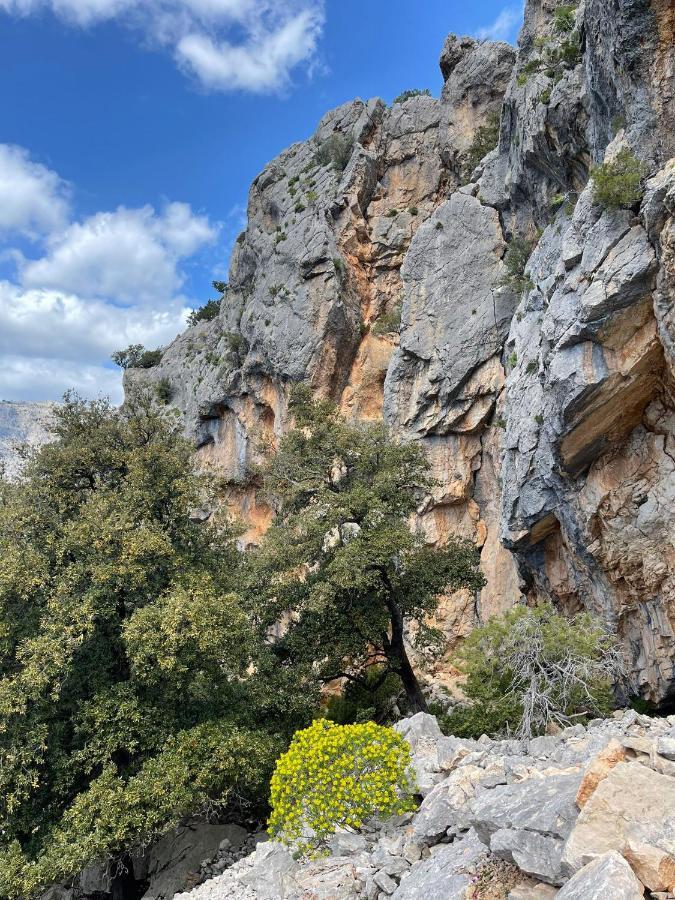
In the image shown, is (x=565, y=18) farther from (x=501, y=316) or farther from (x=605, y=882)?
(x=605, y=882)

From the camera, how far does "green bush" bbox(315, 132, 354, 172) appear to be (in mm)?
37938

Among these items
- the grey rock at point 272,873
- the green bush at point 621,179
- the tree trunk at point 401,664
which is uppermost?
the green bush at point 621,179

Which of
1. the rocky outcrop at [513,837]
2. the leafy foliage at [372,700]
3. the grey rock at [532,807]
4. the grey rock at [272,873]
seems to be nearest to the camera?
the rocky outcrop at [513,837]

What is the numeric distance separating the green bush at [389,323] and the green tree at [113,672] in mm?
19772

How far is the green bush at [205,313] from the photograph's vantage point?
5028 cm

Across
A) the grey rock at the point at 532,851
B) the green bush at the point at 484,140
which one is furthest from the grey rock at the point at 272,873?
the green bush at the point at 484,140

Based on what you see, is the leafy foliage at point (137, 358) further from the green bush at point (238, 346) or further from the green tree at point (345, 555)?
the green tree at point (345, 555)

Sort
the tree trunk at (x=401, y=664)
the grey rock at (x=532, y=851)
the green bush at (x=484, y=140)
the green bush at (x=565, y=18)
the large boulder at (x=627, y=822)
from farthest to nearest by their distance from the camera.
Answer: the green bush at (x=484, y=140) → the green bush at (x=565, y=18) → the tree trunk at (x=401, y=664) → the grey rock at (x=532, y=851) → the large boulder at (x=627, y=822)

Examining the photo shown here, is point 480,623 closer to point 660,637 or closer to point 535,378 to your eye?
point 660,637

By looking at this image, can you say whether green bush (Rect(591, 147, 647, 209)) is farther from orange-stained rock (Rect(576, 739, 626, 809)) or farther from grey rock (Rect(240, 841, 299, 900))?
grey rock (Rect(240, 841, 299, 900))

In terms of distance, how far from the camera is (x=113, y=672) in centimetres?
1473

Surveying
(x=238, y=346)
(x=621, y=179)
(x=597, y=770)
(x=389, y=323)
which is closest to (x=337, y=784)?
(x=597, y=770)

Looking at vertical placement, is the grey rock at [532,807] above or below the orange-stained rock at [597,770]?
below

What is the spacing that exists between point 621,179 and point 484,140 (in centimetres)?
2114
